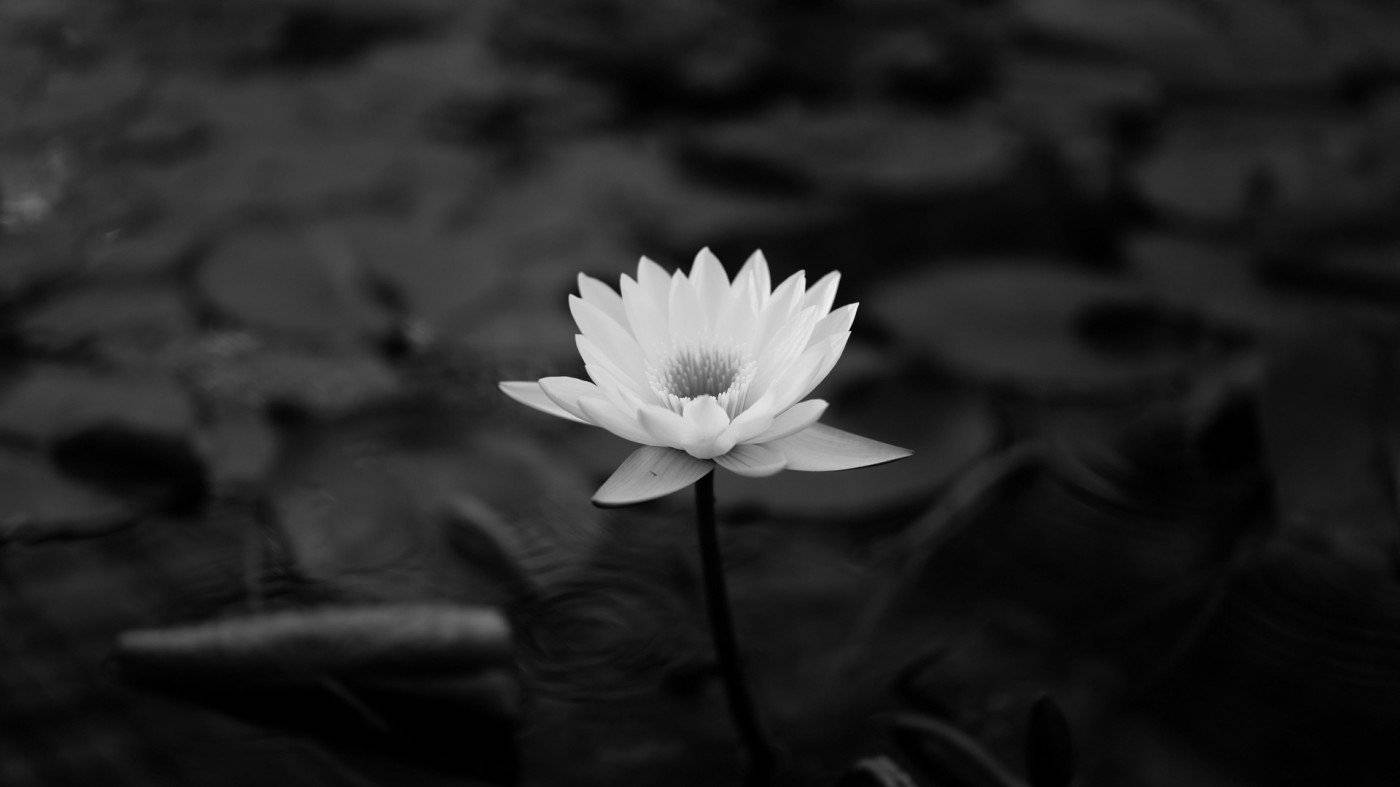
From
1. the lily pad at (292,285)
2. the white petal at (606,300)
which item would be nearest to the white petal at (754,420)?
the white petal at (606,300)

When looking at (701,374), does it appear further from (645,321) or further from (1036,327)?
(1036,327)

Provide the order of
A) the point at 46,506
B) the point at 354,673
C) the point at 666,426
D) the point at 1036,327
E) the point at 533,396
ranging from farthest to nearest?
the point at 1036,327 < the point at 46,506 < the point at 354,673 < the point at 533,396 < the point at 666,426

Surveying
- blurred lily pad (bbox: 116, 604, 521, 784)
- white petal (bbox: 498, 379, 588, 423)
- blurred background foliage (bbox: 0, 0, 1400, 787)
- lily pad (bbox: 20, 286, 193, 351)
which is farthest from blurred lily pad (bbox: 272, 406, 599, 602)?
white petal (bbox: 498, 379, 588, 423)

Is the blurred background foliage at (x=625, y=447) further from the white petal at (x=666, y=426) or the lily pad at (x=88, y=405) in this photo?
the white petal at (x=666, y=426)

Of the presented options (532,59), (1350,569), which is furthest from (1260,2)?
(532,59)

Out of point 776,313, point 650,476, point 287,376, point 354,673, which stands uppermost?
point 776,313

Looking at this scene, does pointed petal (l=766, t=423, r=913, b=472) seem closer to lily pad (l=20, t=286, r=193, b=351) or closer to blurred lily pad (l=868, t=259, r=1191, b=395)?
blurred lily pad (l=868, t=259, r=1191, b=395)

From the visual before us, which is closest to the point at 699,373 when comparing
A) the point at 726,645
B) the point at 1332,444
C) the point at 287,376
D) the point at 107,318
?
the point at 726,645
